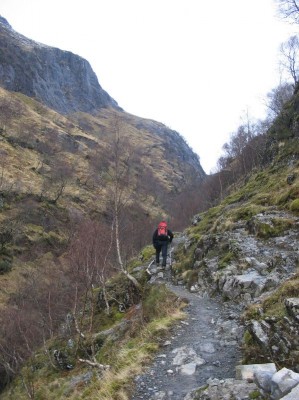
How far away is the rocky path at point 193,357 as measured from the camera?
736 cm

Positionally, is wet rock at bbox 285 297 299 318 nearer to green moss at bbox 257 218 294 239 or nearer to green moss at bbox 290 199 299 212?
green moss at bbox 257 218 294 239

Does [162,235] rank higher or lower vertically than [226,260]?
higher

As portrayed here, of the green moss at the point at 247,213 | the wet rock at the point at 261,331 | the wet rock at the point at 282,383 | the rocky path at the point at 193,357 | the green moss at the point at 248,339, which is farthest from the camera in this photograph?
the green moss at the point at 247,213

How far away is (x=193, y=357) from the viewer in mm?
8461

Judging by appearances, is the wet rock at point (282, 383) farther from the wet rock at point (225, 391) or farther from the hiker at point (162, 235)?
the hiker at point (162, 235)

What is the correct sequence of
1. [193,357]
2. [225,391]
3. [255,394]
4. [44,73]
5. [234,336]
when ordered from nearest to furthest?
1. [255,394]
2. [225,391]
3. [193,357]
4. [234,336]
5. [44,73]

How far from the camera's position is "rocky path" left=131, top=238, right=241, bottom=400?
24.1ft

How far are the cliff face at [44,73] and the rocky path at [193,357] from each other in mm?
142972

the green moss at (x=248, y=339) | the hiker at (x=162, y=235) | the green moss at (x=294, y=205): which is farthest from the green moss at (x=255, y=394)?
the green moss at (x=294, y=205)

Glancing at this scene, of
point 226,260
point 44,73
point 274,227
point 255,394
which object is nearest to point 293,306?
point 255,394

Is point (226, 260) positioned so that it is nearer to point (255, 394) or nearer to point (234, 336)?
point (234, 336)

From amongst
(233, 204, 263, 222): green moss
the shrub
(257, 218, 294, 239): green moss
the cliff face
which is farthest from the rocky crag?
the cliff face

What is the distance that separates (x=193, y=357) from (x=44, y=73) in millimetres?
178990

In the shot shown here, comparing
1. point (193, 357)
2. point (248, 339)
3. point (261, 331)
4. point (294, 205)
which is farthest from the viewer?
point (294, 205)
